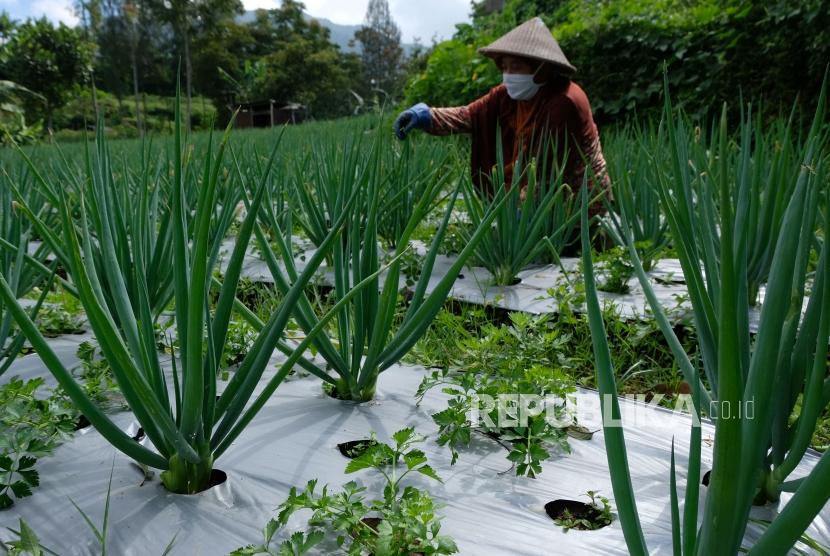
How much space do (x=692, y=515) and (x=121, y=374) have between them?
1.92 ft

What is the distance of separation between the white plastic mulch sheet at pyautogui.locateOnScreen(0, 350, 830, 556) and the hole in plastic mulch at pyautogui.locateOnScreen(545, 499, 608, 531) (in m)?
0.01

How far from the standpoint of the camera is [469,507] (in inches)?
31.1

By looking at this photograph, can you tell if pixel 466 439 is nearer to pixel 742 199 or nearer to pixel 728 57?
pixel 742 199

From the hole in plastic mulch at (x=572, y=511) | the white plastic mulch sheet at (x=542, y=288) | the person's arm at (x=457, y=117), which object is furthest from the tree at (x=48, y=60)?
the hole in plastic mulch at (x=572, y=511)

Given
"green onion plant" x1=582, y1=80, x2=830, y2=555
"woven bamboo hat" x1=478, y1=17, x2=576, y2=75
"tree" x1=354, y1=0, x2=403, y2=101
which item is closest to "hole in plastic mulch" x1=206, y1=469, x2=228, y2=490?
"green onion plant" x1=582, y1=80, x2=830, y2=555

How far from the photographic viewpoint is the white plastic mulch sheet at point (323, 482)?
720mm

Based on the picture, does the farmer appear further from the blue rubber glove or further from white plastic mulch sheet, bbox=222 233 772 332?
white plastic mulch sheet, bbox=222 233 772 332

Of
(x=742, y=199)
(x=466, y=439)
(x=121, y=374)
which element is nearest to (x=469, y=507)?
(x=466, y=439)

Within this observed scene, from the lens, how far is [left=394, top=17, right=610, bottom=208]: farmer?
242cm

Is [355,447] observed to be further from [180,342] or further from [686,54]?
[686,54]

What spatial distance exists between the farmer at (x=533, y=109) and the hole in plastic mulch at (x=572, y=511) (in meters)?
1.66

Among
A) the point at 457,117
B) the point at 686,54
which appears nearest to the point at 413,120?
the point at 457,117

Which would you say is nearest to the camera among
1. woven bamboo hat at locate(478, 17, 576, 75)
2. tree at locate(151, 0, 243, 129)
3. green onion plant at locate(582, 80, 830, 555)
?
green onion plant at locate(582, 80, 830, 555)

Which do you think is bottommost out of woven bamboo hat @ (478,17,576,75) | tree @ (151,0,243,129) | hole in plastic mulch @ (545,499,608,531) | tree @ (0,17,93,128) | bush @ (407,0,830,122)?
hole in plastic mulch @ (545,499,608,531)
